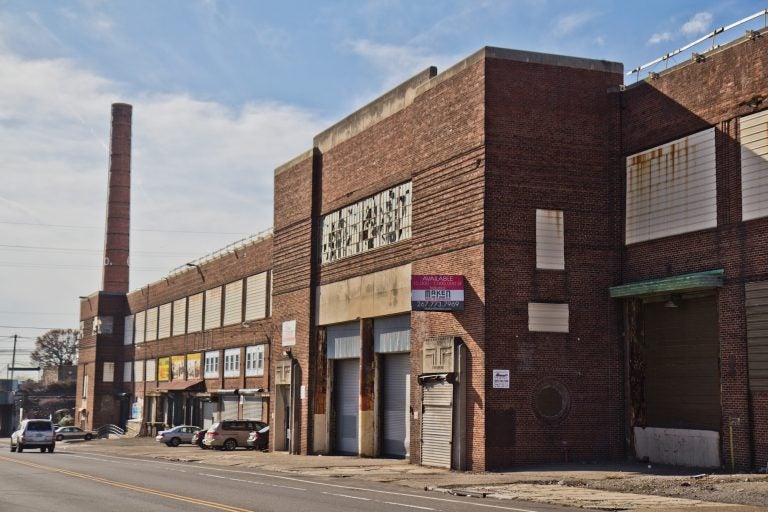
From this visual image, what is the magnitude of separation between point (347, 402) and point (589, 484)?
64.1ft

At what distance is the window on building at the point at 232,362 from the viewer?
Result: 6213 centimetres

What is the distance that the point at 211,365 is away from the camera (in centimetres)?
6738

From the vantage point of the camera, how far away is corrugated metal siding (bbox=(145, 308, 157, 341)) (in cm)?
8138

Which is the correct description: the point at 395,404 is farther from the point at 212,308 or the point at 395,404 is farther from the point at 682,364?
the point at 212,308

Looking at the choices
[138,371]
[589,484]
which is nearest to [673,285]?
[589,484]

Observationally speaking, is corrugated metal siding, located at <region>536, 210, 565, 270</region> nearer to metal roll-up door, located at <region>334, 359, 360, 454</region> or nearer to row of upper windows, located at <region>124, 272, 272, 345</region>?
metal roll-up door, located at <region>334, 359, 360, 454</region>

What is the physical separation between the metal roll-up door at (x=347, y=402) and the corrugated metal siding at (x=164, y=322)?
1443 inches

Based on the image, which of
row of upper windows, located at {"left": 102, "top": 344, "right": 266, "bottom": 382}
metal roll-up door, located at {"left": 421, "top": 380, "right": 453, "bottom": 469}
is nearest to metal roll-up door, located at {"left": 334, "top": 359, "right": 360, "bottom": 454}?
metal roll-up door, located at {"left": 421, "top": 380, "right": 453, "bottom": 469}

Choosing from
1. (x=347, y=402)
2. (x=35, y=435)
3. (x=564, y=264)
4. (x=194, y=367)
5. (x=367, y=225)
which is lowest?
(x=35, y=435)

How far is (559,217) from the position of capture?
103ft

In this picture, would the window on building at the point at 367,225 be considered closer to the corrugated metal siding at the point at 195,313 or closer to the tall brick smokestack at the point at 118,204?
the corrugated metal siding at the point at 195,313

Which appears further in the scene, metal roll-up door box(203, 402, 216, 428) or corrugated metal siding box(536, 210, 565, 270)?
metal roll-up door box(203, 402, 216, 428)

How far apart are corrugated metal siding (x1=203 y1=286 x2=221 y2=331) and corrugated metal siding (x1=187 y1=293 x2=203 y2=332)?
1.19 metres

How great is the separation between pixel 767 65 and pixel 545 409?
11679mm
